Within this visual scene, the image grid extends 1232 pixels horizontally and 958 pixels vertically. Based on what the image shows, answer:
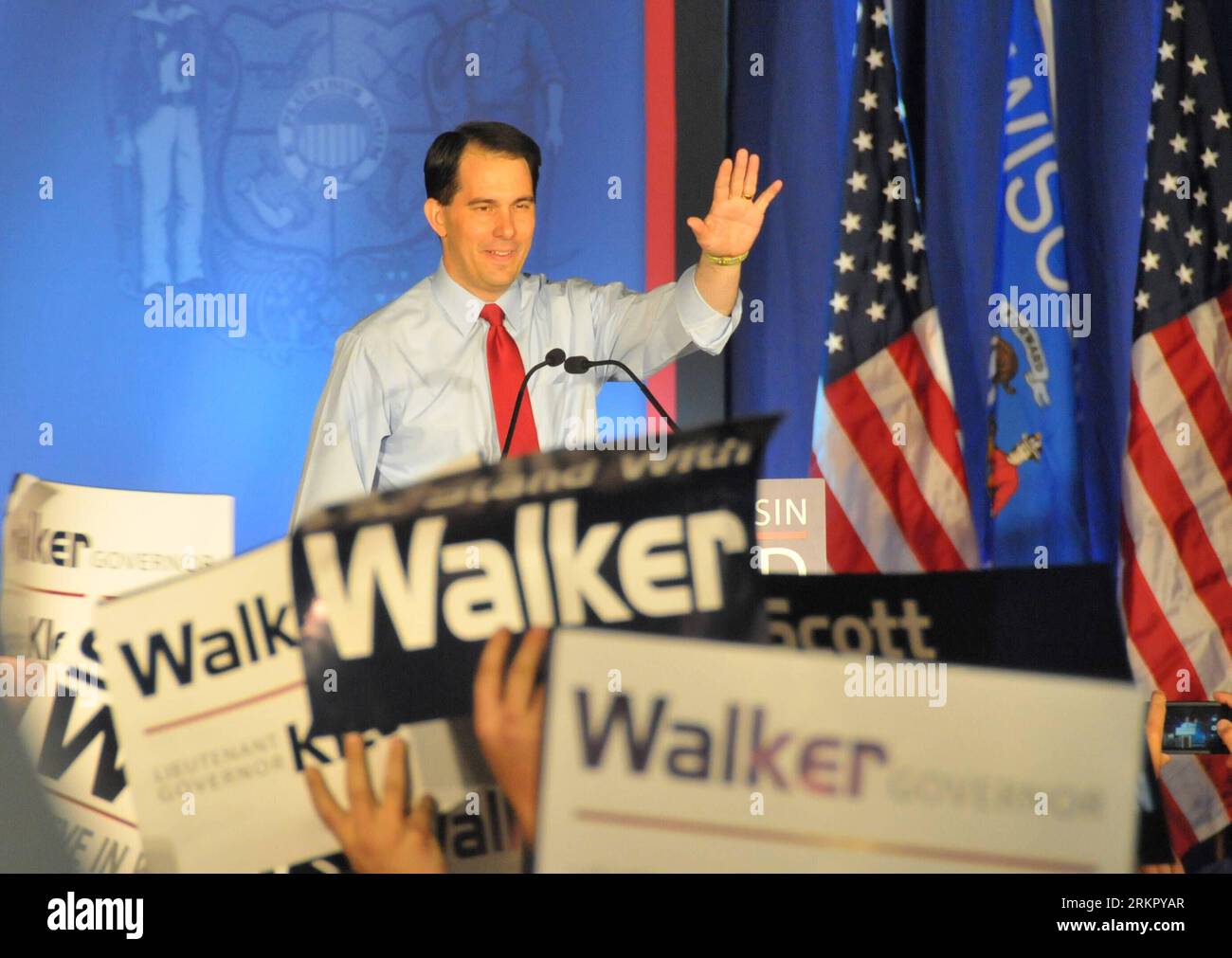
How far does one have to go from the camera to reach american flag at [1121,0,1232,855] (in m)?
3.10

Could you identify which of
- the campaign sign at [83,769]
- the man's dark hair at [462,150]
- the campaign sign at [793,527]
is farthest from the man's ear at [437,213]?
the campaign sign at [83,769]

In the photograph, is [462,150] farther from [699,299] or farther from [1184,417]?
[1184,417]

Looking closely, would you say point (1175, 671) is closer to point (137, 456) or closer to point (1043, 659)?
point (1043, 659)

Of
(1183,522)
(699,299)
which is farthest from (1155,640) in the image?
(699,299)

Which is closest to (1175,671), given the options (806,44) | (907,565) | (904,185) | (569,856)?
(907,565)

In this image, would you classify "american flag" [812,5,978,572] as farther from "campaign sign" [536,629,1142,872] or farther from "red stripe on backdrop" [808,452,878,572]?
"campaign sign" [536,629,1142,872]

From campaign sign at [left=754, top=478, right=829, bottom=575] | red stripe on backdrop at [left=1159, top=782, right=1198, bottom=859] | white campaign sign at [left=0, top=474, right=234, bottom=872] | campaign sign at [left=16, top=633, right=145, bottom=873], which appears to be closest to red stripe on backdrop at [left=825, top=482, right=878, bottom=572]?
campaign sign at [left=754, top=478, right=829, bottom=575]

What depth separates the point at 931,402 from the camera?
3234 mm

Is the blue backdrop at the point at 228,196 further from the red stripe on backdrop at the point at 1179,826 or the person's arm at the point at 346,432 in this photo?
the red stripe on backdrop at the point at 1179,826

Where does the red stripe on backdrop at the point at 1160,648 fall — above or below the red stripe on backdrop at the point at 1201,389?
below

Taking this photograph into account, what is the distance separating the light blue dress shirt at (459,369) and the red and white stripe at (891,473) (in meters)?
0.81

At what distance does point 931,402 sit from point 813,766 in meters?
2.34

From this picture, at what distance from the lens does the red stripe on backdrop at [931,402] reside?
320cm

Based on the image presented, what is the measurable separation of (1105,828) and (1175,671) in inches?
88.9
